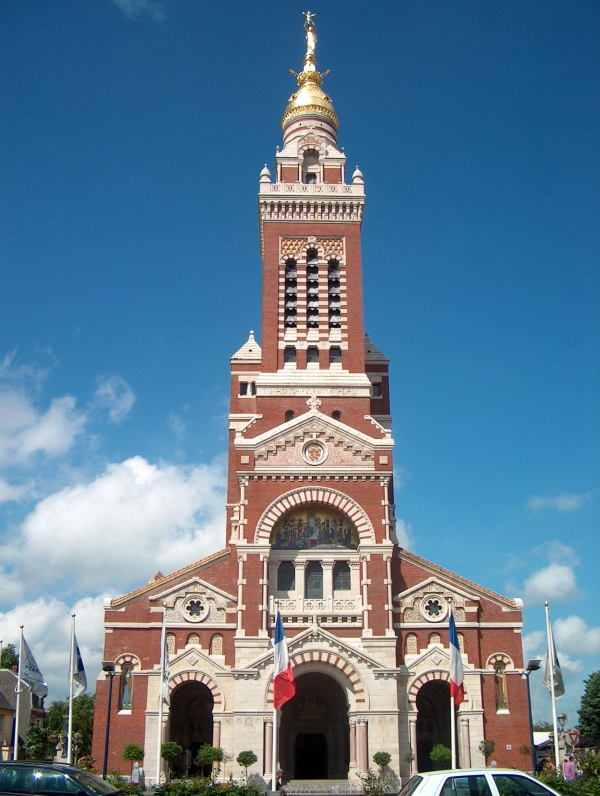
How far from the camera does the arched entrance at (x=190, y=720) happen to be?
42250 mm

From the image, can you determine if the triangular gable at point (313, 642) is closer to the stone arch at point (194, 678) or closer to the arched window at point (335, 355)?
the stone arch at point (194, 678)

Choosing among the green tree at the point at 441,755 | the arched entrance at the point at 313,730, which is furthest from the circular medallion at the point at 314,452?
the green tree at the point at 441,755

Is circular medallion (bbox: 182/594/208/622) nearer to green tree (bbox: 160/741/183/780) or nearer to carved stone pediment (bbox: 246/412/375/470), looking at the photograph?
green tree (bbox: 160/741/183/780)

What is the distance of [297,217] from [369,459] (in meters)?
17.0

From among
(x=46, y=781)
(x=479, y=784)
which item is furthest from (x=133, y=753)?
(x=479, y=784)

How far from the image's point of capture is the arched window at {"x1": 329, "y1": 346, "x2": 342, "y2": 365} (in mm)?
48938

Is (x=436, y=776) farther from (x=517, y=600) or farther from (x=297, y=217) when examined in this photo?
(x=297, y=217)

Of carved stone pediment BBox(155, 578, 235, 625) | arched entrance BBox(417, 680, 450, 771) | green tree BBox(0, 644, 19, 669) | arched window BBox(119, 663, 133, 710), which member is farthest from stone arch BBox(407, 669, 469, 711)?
green tree BBox(0, 644, 19, 669)

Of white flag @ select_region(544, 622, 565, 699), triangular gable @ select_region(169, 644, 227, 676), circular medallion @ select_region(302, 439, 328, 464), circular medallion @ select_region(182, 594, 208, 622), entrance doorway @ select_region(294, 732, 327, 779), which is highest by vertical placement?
circular medallion @ select_region(302, 439, 328, 464)

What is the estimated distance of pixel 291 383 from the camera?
47406 mm

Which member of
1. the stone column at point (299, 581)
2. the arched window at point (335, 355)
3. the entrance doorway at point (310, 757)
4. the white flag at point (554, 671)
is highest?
the arched window at point (335, 355)

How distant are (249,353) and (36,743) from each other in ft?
95.2

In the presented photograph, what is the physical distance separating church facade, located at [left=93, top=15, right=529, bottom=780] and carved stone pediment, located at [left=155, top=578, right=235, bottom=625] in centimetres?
5

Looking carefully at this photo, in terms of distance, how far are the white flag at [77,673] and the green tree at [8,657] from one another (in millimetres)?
49383
